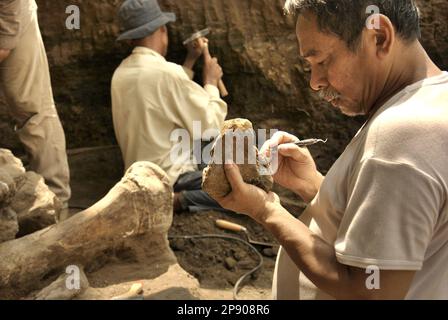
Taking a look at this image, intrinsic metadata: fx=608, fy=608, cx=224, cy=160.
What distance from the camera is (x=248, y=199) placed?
1609mm

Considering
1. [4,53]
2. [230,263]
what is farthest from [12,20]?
[230,263]

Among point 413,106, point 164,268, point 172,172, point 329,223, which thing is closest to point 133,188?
point 164,268

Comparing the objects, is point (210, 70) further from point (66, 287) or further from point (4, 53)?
point (66, 287)

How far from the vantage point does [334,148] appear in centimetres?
533

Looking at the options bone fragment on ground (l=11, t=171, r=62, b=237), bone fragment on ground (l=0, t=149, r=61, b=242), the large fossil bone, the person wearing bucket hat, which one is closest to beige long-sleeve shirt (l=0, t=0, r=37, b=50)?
bone fragment on ground (l=0, t=149, r=61, b=242)

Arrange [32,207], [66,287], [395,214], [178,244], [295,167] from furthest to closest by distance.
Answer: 1. [178,244]
2. [32,207]
3. [66,287]
4. [295,167]
5. [395,214]

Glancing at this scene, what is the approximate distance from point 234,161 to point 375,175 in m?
0.59

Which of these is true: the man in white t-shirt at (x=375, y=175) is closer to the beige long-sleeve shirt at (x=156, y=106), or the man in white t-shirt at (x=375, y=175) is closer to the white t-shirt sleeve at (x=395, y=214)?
the white t-shirt sleeve at (x=395, y=214)

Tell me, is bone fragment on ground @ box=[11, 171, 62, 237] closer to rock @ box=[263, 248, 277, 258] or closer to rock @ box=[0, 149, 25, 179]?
rock @ box=[0, 149, 25, 179]

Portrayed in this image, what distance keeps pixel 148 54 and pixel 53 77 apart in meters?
1.04

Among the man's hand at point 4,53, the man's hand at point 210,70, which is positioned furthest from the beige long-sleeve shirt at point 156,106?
the man's hand at point 4,53

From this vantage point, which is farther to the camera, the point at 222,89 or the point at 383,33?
the point at 222,89

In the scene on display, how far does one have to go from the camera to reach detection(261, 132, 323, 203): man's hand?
6.12 ft

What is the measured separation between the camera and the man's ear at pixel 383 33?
4.50ft
